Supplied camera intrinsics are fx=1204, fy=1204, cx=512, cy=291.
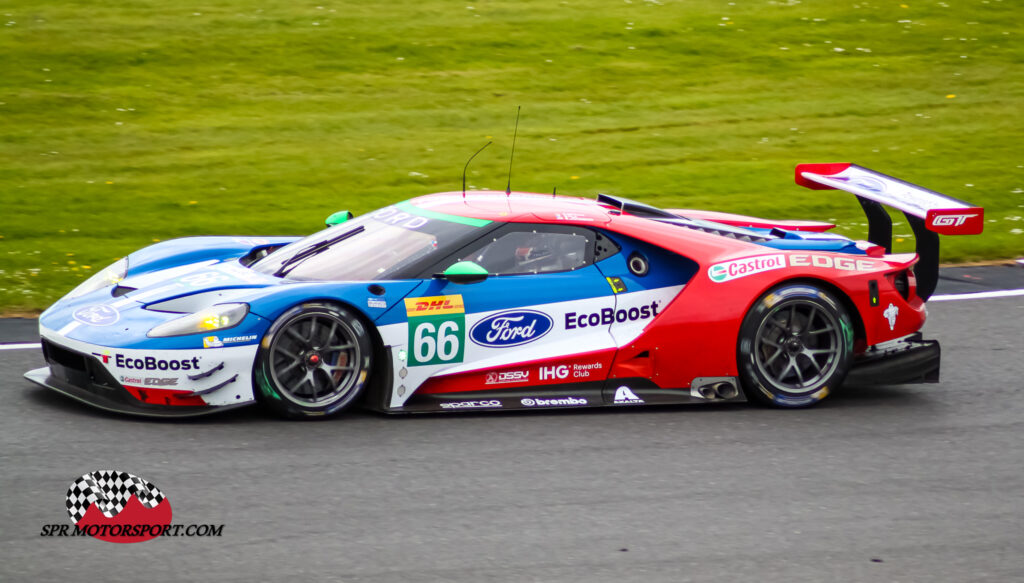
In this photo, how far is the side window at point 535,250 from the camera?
650cm

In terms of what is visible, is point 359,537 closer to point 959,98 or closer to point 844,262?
point 844,262

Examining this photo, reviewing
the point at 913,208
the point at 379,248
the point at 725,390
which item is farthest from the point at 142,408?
the point at 913,208

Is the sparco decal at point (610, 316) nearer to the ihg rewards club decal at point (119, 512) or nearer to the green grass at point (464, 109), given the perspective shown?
the ihg rewards club decal at point (119, 512)

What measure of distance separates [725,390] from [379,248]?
6.80 feet

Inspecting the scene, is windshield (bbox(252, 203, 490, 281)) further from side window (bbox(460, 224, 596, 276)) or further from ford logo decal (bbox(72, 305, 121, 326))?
ford logo decal (bbox(72, 305, 121, 326))

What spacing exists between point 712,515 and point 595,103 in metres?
11.1

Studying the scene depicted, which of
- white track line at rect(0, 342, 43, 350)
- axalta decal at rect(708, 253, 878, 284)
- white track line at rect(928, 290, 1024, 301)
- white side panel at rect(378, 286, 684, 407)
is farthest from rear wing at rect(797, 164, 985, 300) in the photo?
white track line at rect(0, 342, 43, 350)

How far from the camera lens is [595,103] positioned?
15695 mm

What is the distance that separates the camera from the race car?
19.8ft

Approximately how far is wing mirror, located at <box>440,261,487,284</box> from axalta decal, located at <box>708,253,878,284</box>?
1322 millimetres

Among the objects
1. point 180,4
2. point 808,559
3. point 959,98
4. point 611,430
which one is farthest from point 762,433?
point 180,4

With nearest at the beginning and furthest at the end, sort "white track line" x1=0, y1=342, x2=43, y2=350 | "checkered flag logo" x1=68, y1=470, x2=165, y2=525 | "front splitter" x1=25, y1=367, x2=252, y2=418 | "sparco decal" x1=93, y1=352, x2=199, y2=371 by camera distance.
A: 1. "checkered flag logo" x1=68, y1=470, x2=165, y2=525
2. "sparco decal" x1=93, y1=352, x2=199, y2=371
3. "front splitter" x1=25, y1=367, x2=252, y2=418
4. "white track line" x1=0, y1=342, x2=43, y2=350

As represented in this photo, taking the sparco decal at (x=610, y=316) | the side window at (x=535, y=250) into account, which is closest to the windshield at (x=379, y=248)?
the side window at (x=535, y=250)

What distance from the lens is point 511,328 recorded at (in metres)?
6.41
